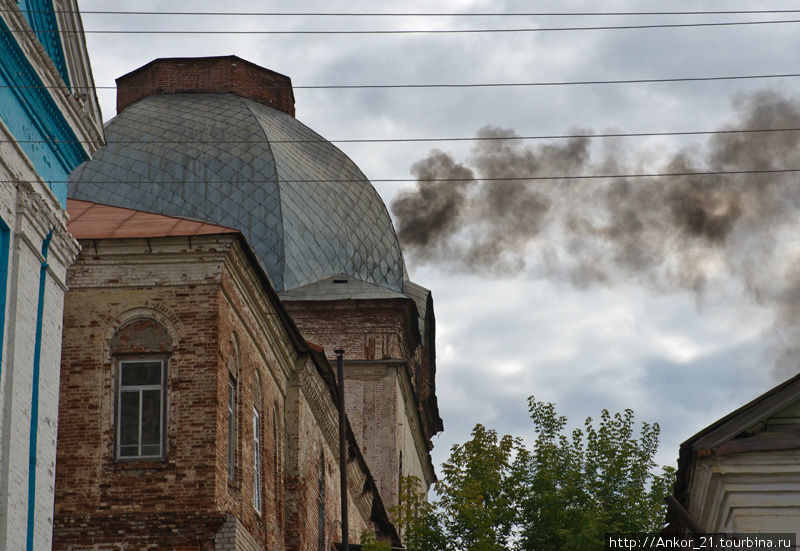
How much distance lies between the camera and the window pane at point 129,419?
19.3 metres

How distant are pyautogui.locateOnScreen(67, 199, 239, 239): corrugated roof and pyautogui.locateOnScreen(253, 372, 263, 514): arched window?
2.72 meters

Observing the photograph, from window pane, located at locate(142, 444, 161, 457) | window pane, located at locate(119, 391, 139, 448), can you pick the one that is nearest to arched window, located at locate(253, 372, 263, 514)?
window pane, located at locate(142, 444, 161, 457)

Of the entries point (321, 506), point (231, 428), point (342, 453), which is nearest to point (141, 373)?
point (231, 428)

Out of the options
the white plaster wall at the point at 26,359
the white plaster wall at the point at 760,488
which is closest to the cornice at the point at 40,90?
the white plaster wall at the point at 26,359

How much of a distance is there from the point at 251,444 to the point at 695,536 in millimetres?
7003

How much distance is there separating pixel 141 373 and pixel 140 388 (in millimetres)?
208

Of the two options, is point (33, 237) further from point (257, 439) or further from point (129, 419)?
point (257, 439)

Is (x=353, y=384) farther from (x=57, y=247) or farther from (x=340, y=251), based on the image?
(x=57, y=247)

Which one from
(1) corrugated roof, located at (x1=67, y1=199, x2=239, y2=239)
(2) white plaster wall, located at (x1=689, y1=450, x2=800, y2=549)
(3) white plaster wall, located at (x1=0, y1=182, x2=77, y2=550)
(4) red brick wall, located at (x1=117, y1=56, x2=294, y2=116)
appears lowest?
(2) white plaster wall, located at (x1=689, y1=450, x2=800, y2=549)

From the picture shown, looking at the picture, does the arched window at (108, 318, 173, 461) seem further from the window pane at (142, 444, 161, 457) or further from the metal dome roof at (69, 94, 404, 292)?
the metal dome roof at (69, 94, 404, 292)

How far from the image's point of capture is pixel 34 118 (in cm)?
1550

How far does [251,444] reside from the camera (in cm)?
2127

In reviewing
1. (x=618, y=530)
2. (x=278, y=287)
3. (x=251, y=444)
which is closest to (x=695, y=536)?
(x=618, y=530)

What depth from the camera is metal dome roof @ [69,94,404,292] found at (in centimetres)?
3553
